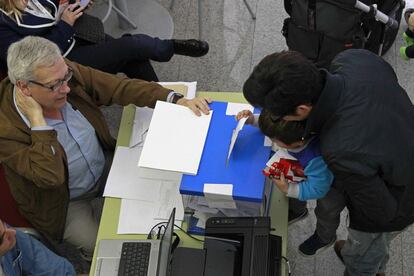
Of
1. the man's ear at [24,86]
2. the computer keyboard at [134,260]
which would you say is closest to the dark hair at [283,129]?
the computer keyboard at [134,260]

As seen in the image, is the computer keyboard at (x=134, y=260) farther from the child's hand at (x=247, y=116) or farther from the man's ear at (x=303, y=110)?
the man's ear at (x=303, y=110)

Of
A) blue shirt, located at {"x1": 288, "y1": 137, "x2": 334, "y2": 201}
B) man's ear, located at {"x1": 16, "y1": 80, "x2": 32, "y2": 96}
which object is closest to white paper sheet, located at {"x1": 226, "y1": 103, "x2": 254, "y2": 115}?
blue shirt, located at {"x1": 288, "y1": 137, "x2": 334, "y2": 201}

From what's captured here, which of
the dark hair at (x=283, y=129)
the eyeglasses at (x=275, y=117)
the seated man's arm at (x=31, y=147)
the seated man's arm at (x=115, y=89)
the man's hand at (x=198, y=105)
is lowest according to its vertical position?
the seated man's arm at (x=31, y=147)

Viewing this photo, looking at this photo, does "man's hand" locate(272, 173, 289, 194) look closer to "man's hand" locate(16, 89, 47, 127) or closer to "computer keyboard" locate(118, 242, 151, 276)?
"computer keyboard" locate(118, 242, 151, 276)

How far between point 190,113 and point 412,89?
176 centimetres

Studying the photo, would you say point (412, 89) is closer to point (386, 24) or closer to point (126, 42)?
point (386, 24)

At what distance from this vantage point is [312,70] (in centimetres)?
139

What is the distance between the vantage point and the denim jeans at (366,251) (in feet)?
6.26

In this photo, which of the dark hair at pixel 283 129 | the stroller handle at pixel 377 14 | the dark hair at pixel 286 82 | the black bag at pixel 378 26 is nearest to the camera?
the dark hair at pixel 286 82

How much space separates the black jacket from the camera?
1.44 meters

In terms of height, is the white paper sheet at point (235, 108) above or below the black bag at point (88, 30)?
below

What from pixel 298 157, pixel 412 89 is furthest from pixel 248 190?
pixel 412 89

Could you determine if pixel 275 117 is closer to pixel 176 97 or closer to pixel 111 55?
pixel 176 97

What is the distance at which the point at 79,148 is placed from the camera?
2035mm
